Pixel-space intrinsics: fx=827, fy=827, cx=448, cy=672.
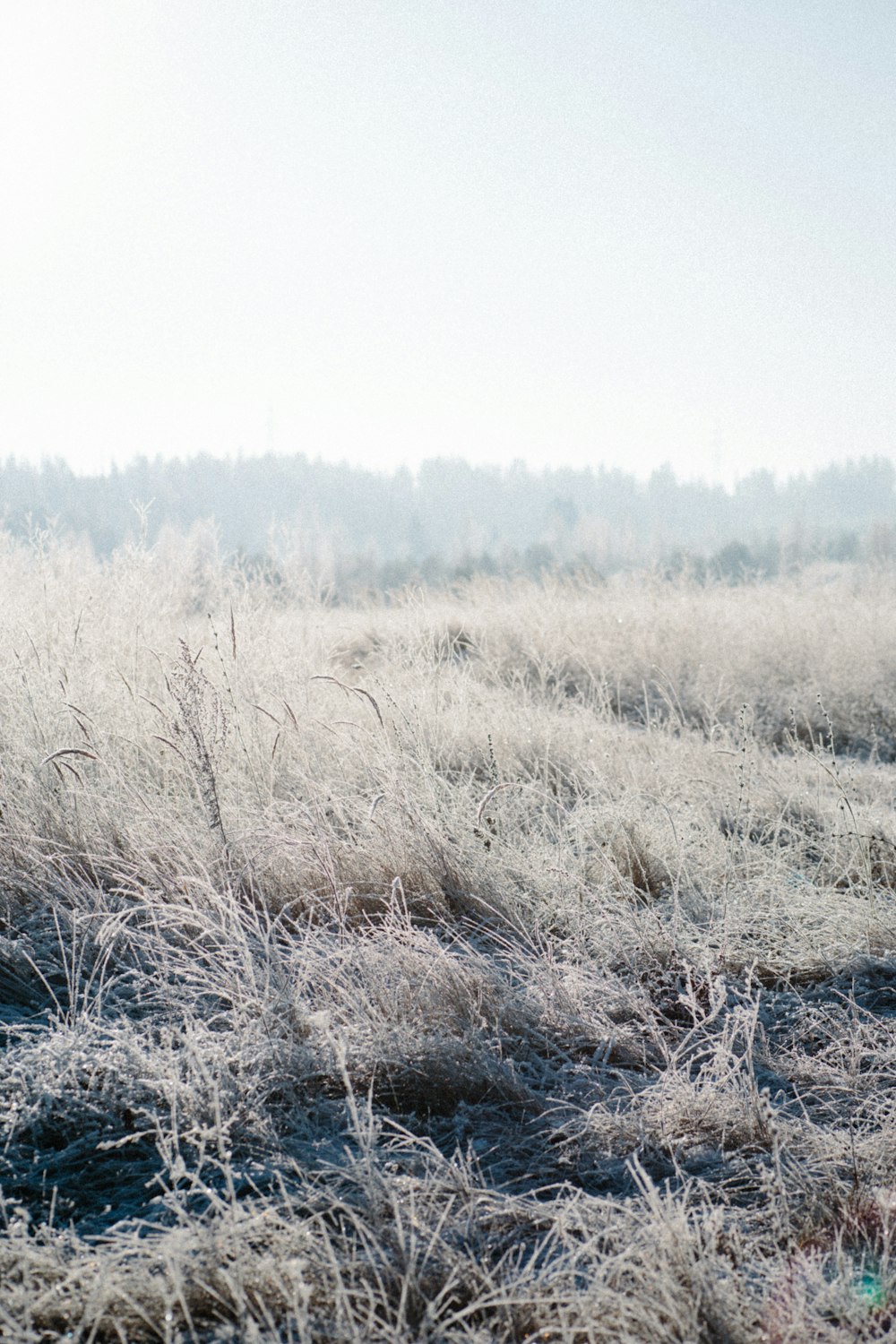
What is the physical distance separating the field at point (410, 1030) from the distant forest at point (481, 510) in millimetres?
26207

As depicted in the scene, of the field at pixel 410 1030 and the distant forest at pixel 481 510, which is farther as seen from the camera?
the distant forest at pixel 481 510

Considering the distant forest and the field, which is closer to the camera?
the field

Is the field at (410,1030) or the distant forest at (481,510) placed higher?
the distant forest at (481,510)

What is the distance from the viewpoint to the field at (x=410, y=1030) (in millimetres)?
1107

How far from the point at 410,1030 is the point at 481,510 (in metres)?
82.9

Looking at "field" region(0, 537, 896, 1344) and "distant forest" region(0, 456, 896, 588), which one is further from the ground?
"distant forest" region(0, 456, 896, 588)

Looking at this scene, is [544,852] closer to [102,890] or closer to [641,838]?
[641,838]

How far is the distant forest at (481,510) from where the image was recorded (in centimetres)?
3912

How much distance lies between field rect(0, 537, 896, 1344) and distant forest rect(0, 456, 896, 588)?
26.2 metres

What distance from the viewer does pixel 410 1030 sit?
1.61 metres

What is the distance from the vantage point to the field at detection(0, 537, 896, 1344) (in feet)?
3.63

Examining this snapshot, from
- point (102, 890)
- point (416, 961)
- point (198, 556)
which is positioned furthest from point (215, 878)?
point (198, 556)

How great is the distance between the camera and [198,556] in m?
5.55

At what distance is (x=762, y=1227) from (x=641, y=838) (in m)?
1.38
